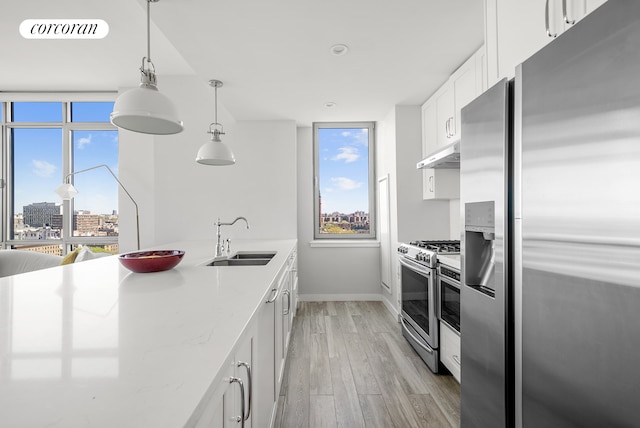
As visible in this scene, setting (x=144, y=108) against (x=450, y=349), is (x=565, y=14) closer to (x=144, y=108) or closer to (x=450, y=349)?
(x=144, y=108)

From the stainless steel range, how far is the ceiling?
1.54m

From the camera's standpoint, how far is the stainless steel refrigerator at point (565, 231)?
73 centimetres

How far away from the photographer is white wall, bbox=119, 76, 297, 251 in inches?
150

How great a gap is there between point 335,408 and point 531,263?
1.50 meters

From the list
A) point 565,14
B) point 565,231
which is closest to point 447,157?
point 565,14

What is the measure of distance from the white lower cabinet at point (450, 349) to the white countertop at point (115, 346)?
146cm

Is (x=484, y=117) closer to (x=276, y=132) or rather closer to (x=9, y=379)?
(x=9, y=379)

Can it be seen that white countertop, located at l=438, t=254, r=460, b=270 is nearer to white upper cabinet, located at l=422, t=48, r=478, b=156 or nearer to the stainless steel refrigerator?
the stainless steel refrigerator

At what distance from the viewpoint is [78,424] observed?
45cm

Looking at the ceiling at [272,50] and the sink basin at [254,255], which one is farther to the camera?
the sink basin at [254,255]

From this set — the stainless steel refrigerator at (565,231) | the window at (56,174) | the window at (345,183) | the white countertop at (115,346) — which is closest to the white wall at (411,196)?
the window at (345,183)

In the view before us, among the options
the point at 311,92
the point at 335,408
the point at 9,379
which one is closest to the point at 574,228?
the point at 9,379

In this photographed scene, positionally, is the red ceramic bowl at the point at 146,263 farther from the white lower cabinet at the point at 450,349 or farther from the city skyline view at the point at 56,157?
the city skyline view at the point at 56,157

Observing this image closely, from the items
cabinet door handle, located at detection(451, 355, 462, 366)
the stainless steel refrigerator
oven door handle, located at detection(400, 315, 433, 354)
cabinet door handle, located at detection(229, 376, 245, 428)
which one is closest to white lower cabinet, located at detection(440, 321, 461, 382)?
cabinet door handle, located at detection(451, 355, 462, 366)
